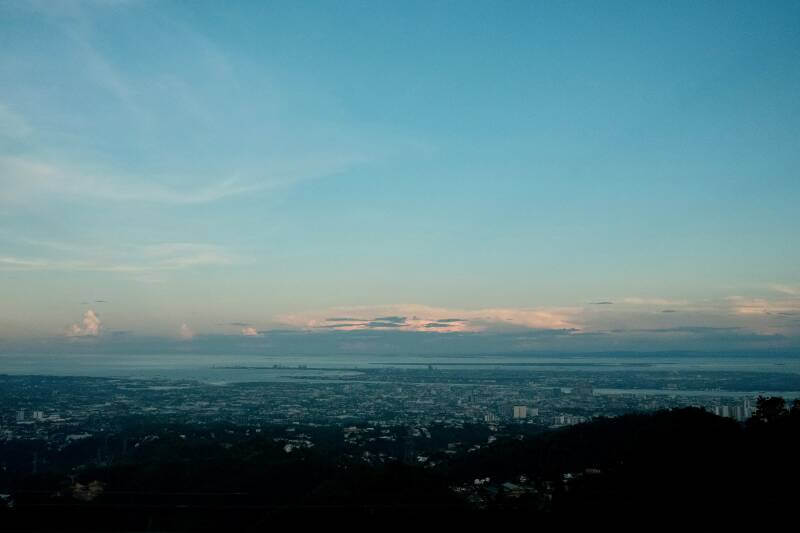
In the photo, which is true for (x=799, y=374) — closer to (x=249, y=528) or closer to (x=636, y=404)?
(x=636, y=404)

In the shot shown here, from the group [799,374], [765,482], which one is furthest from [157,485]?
[799,374]

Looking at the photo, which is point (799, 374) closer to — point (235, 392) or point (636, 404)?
point (636, 404)

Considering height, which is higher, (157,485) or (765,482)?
(765,482)

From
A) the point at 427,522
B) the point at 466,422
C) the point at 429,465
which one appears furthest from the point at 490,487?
the point at 466,422

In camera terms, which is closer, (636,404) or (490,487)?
(490,487)

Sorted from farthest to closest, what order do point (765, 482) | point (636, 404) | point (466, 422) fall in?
point (636, 404) → point (466, 422) → point (765, 482)

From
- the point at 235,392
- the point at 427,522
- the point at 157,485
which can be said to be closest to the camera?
the point at 427,522
